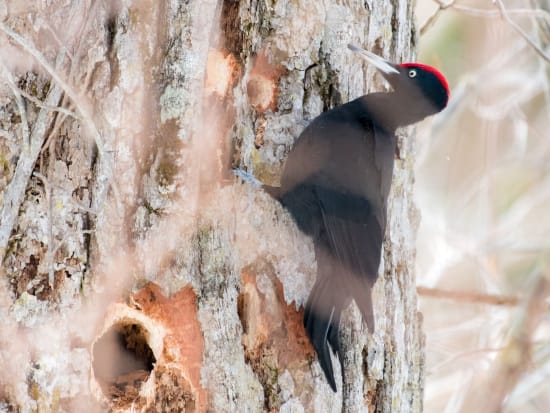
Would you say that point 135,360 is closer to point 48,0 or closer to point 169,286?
point 169,286

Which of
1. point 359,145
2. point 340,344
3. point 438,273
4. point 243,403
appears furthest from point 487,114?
point 243,403

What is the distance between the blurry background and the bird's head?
0.32m

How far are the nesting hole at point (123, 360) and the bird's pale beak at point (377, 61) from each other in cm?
115

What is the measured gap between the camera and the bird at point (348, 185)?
249cm

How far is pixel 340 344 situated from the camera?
2535 mm

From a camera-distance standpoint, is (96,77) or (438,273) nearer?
(96,77)

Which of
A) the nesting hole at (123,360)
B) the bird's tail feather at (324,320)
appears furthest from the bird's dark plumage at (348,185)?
the nesting hole at (123,360)

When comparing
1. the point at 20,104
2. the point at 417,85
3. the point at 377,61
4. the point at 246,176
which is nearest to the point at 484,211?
the point at 417,85

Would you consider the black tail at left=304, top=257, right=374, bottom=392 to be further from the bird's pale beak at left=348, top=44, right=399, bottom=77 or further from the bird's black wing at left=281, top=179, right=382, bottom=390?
the bird's pale beak at left=348, top=44, right=399, bottom=77

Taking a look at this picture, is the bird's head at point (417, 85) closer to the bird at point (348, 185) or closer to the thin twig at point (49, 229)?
the bird at point (348, 185)

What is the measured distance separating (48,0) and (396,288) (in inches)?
57.5

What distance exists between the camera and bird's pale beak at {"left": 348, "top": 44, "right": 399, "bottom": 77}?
8.74 ft

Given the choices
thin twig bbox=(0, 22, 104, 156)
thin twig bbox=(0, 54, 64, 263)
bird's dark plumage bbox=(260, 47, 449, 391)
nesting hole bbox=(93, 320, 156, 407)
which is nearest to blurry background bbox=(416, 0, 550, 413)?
bird's dark plumage bbox=(260, 47, 449, 391)

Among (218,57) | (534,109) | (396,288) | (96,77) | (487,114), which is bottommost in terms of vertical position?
(396,288)
